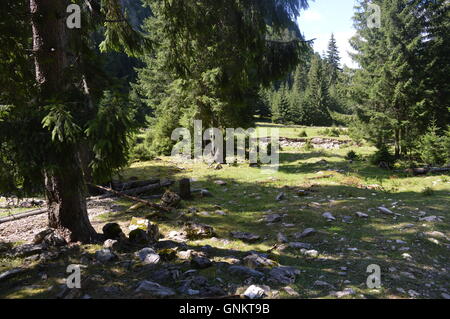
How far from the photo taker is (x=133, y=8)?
244 ft

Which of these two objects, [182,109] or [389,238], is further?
[182,109]

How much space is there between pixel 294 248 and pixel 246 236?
Result: 4.10ft

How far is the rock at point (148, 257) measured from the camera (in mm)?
4625

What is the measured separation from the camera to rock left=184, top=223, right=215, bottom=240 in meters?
6.57

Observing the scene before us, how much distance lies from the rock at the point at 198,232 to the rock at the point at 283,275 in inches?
99.3

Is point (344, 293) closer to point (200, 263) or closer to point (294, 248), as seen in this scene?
point (294, 248)

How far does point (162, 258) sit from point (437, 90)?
20.4m

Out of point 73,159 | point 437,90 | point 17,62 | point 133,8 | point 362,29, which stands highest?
point 133,8

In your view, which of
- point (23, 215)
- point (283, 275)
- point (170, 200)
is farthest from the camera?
point (170, 200)

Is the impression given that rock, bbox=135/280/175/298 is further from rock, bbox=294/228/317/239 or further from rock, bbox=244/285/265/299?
rock, bbox=294/228/317/239

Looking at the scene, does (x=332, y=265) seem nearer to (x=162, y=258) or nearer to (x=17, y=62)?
(x=162, y=258)

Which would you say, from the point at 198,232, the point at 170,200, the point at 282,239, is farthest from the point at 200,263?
the point at 170,200

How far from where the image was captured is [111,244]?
17.0 feet
